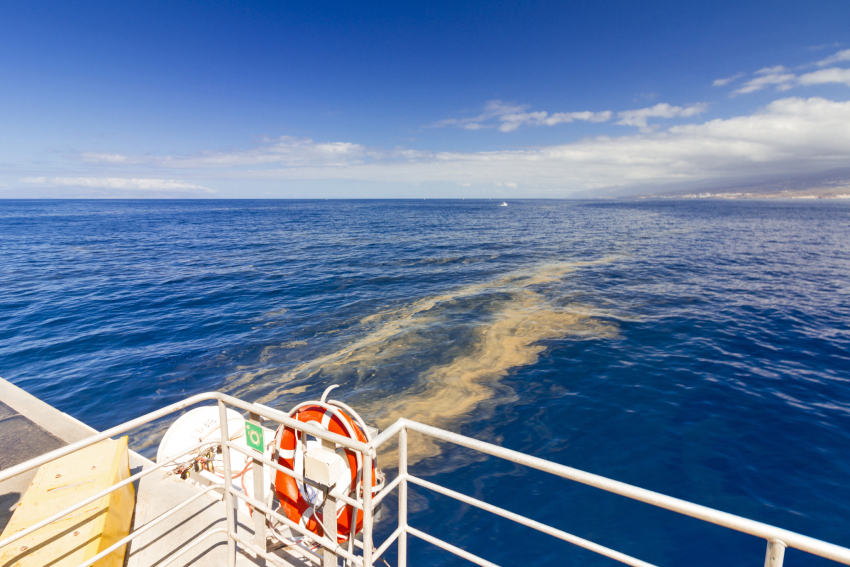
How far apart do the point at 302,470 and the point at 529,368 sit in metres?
8.81

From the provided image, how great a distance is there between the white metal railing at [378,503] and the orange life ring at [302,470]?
8.3 inches

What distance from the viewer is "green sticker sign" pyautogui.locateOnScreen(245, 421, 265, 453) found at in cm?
339

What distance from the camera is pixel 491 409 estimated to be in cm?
943

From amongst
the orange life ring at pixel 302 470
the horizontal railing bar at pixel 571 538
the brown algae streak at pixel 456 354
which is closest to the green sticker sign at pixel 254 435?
the orange life ring at pixel 302 470

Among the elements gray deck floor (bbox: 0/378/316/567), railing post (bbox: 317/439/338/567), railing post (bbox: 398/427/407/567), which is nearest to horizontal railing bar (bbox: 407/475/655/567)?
railing post (bbox: 398/427/407/567)

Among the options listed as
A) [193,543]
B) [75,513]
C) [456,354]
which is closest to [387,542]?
[193,543]

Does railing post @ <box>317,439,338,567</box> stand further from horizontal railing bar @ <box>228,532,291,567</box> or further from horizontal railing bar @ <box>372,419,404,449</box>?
horizontal railing bar @ <box>372,419,404,449</box>

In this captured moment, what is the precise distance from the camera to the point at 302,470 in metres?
3.63

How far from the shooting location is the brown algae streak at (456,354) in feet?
31.2

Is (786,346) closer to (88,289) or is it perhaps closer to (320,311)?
(320,311)

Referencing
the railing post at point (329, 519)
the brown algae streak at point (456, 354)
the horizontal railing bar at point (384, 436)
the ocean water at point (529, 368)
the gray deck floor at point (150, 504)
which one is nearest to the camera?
the horizontal railing bar at point (384, 436)

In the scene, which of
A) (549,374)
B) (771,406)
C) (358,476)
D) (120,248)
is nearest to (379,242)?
(120,248)

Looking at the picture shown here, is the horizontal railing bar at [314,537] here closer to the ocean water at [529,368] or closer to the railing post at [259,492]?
the railing post at [259,492]

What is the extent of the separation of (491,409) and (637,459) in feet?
10.5
